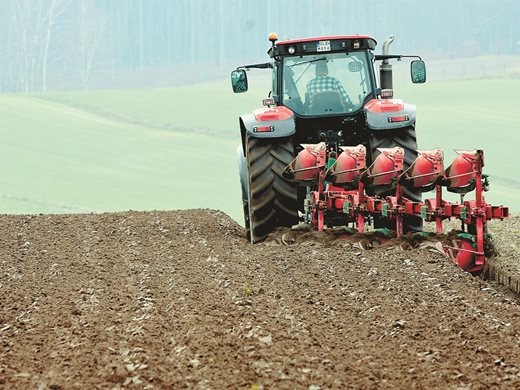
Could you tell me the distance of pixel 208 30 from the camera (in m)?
87.1

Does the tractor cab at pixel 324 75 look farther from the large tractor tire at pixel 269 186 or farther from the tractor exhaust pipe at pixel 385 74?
the large tractor tire at pixel 269 186

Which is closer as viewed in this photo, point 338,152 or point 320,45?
point 320,45

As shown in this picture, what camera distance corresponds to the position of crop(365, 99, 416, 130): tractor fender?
1053 centimetres

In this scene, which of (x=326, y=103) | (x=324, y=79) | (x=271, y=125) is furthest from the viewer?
(x=324, y=79)

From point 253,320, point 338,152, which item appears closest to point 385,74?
point 338,152

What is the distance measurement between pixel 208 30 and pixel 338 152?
253 feet

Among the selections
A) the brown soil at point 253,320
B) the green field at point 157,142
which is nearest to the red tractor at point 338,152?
the brown soil at point 253,320

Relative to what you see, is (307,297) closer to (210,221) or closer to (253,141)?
(253,141)

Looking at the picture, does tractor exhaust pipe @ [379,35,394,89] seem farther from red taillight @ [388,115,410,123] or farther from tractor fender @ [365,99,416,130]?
red taillight @ [388,115,410,123]

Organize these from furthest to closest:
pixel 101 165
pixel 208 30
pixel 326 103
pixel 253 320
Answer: pixel 208 30
pixel 101 165
pixel 326 103
pixel 253 320

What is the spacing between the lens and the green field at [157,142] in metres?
24.3

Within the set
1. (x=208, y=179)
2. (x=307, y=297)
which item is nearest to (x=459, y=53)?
(x=208, y=179)

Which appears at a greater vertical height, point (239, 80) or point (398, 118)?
point (239, 80)

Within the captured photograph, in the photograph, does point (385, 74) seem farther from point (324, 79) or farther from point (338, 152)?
point (338, 152)
